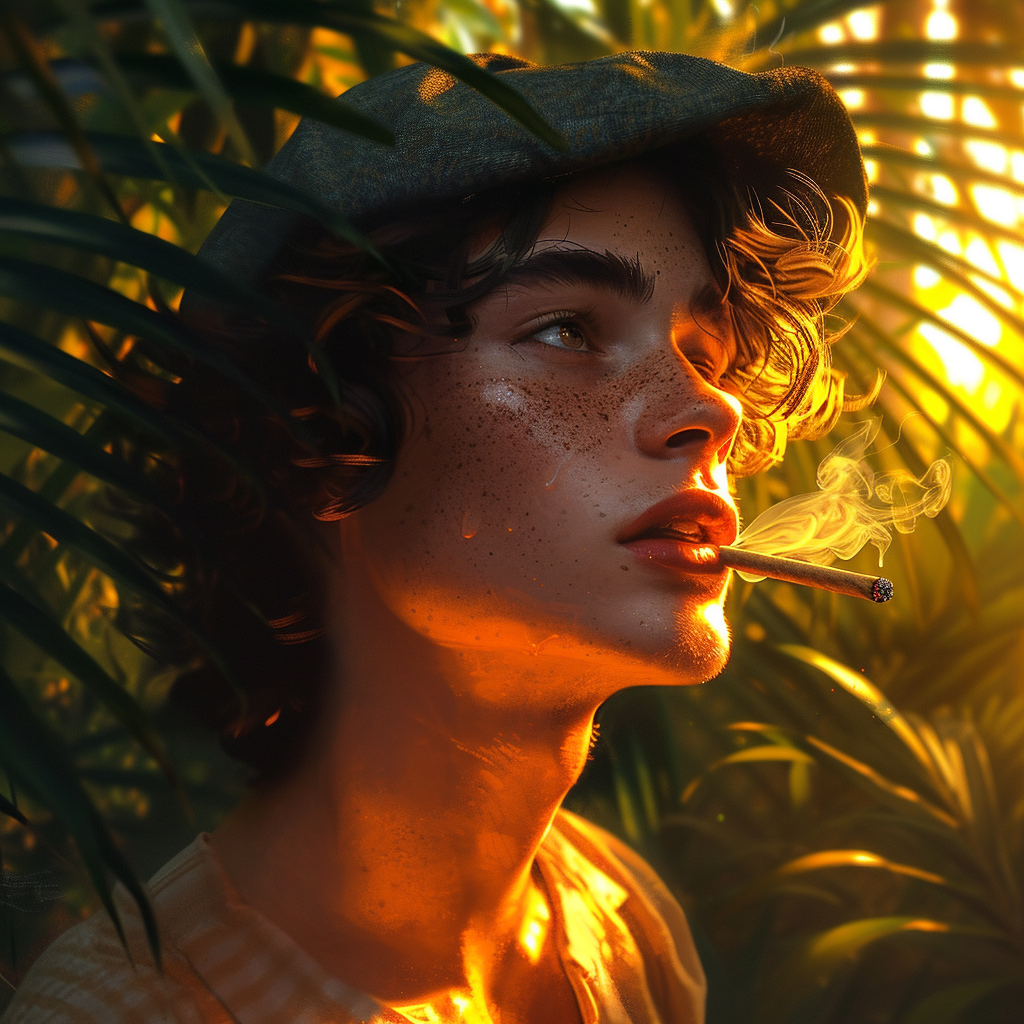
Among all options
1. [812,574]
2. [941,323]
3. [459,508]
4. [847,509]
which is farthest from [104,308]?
[941,323]

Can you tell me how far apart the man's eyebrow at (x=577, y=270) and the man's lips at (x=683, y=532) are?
0.51 ft

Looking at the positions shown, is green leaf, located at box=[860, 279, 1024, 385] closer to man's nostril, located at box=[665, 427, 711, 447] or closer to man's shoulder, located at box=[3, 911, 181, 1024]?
man's nostril, located at box=[665, 427, 711, 447]

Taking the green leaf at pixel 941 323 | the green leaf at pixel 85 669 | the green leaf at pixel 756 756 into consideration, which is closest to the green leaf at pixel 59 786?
the green leaf at pixel 85 669

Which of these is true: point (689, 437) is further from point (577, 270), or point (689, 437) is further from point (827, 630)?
point (827, 630)

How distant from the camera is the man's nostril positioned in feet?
2.01

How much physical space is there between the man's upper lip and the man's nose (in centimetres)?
2

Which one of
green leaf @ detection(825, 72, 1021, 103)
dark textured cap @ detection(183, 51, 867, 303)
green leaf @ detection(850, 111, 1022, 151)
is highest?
green leaf @ detection(825, 72, 1021, 103)

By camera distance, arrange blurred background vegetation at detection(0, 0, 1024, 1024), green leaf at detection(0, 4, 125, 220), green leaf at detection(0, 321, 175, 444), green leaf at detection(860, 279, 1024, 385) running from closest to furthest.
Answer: green leaf at detection(0, 4, 125, 220)
green leaf at detection(0, 321, 175, 444)
blurred background vegetation at detection(0, 0, 1024, 1024)
green leaf at detection(860, 279, 1024, 385)

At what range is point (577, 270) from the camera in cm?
61

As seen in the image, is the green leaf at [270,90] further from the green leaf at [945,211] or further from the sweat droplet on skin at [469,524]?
the green leaf at [945,211]

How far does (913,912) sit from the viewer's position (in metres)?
1.14

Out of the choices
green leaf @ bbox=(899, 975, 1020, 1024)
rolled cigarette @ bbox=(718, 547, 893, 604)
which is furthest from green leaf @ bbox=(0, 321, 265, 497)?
green leaf @ bbox=(899, 975, 1020, 1024)


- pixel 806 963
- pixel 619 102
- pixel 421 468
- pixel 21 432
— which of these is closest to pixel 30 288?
pixel 21 432

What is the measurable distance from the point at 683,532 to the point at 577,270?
0.19 metres
